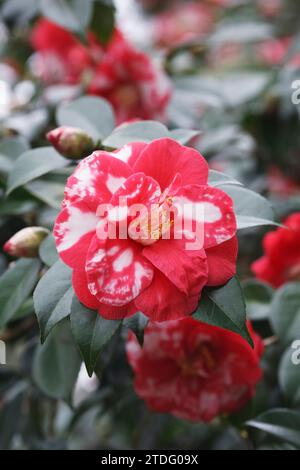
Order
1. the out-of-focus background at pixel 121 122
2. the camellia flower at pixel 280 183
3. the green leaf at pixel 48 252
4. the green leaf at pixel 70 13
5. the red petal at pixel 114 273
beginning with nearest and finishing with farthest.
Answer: the red petal at pixel 114 273
the green leaf at pixel 48 252
the out-of-focus background at pixel 121 122
the green leaf at pixel 70 13
the camellia flower at pixel 280 183

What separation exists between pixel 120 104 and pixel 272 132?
34cm

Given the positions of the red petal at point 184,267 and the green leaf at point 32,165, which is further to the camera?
the green leaf at point 32,165

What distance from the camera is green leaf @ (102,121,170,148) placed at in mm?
727

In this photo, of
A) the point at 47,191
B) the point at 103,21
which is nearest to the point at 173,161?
the point at 47,191

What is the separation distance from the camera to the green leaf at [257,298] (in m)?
0.93

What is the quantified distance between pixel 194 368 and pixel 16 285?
26cm

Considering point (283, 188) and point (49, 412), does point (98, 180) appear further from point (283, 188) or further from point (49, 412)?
point (283, 188)

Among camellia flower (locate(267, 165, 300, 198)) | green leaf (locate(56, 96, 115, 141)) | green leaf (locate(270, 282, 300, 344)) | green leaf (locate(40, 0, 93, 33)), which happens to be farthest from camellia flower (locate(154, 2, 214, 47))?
green leaf (locate(270, 282, 300, 344))

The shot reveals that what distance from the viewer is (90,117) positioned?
2.90 ft

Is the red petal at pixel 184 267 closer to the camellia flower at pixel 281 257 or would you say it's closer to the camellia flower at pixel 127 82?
the camellia flower at pixel 281 257

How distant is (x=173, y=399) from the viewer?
33.1 inches

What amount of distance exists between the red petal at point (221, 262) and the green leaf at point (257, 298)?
0.31m

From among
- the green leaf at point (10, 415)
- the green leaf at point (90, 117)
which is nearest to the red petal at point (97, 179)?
the green leaf at point (90, 117)

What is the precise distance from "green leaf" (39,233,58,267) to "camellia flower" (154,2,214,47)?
137cm
